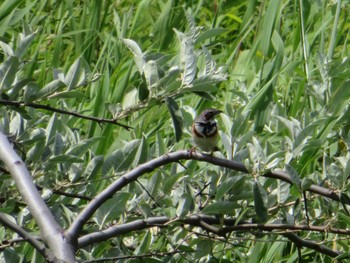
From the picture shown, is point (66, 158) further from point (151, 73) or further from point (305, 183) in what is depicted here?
point (305, 183)

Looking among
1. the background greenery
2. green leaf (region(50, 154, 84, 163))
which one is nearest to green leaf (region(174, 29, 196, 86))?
the background greenery

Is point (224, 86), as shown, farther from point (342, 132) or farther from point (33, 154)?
point (33, 154)

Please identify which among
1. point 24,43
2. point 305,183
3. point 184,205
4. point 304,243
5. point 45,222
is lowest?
point 304,243

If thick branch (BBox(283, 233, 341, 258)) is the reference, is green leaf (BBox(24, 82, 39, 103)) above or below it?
above

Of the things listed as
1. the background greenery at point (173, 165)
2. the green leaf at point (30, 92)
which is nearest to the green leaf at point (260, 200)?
the background greenery at point (173, 165)

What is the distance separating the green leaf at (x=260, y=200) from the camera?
2.18 m

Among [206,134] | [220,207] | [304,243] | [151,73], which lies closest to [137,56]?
[151,73]

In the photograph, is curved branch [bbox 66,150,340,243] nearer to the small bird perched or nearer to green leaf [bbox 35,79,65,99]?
green leaf [bbox 35,79,65,99]

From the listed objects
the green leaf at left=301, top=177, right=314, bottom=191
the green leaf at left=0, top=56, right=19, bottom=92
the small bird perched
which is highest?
the green leaf at left=0, top=56, right=19, bottom=92

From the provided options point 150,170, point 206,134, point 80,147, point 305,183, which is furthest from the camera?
point 206,134

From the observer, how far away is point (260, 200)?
2.18 meters

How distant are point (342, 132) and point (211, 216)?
1.75ft

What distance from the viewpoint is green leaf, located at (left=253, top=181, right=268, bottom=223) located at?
2.18 m

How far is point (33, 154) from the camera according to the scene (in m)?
2.40
